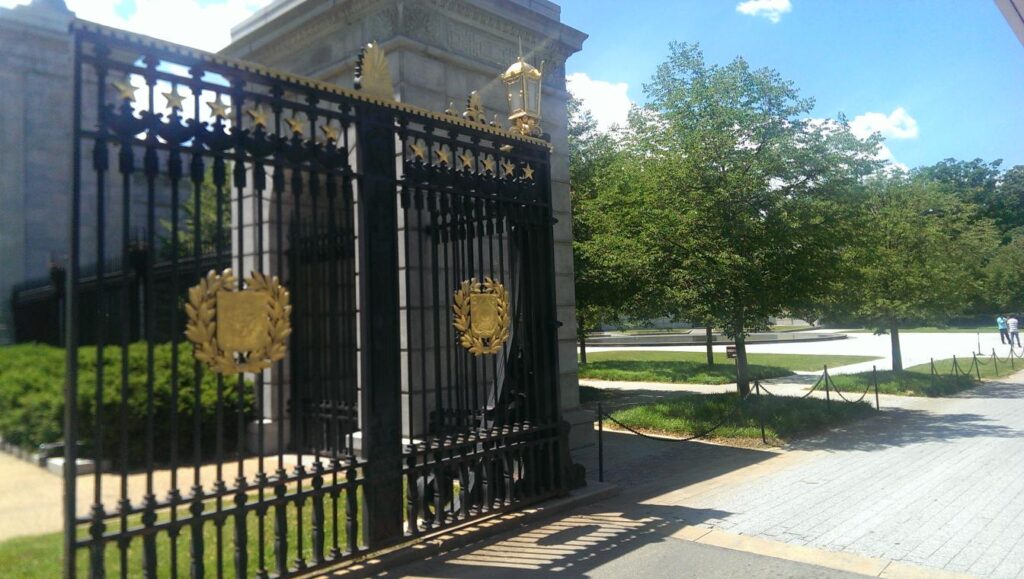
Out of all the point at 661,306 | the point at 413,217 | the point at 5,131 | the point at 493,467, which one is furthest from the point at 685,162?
the point at 5,131

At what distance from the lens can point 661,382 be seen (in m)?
21.7

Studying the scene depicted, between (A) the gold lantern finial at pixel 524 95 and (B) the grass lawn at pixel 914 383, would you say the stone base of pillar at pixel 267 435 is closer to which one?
(A) the gold lantern finial at pixel 524 95

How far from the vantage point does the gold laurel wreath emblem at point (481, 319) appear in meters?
6.05

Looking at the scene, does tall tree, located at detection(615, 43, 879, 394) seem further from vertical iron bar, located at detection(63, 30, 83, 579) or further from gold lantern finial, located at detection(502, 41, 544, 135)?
vertical iron bar, located at detection(63, 30, 83, 579)

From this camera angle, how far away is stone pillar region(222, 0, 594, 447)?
8.67m

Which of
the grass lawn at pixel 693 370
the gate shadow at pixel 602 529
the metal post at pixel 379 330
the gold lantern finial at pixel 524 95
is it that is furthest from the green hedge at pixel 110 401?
the grass lawn at pixel 693 370

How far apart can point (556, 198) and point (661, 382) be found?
12.7 meters

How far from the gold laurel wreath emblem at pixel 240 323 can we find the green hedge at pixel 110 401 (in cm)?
25

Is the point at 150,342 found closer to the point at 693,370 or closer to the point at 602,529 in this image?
the point at 602,529

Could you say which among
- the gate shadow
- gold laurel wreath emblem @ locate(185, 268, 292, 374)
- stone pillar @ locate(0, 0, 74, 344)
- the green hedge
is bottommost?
the gate shadow

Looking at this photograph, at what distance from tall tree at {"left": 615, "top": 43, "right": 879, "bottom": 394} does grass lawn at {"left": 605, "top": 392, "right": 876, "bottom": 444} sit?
139 cm

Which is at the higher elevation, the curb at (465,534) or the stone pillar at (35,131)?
the stone pillar at (35,131)

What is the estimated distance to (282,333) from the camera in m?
4.48

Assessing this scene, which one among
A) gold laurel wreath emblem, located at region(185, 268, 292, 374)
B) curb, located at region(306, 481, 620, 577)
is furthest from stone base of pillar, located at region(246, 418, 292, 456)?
gold laurel wreath emblem, located at region(185, 268, 292, 374)
